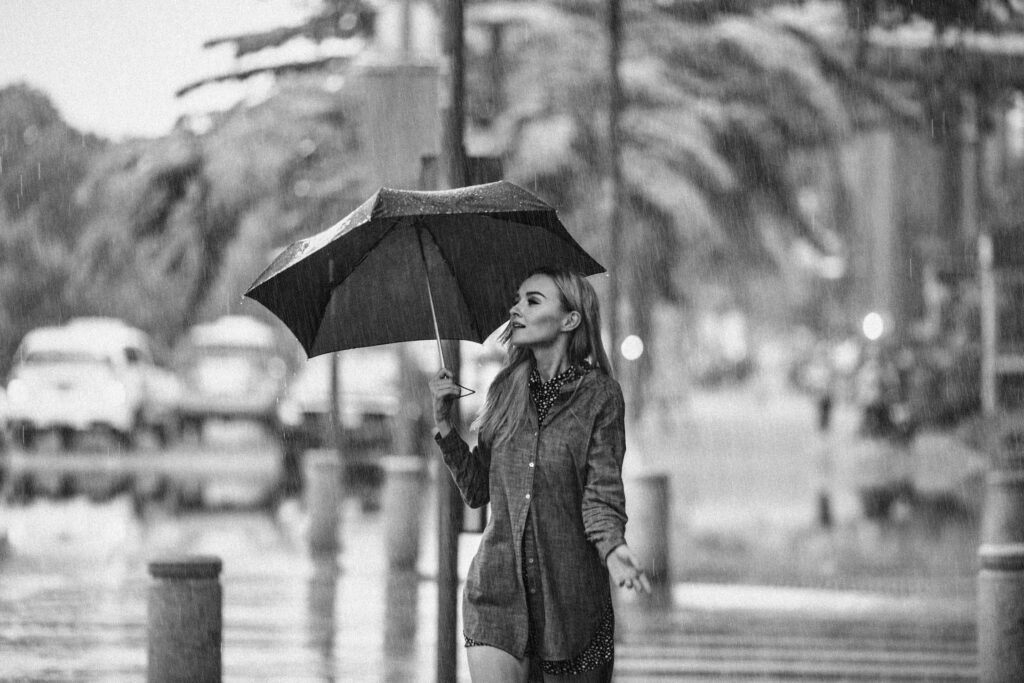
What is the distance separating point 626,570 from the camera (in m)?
5.06

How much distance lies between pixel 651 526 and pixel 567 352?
879 centimetres

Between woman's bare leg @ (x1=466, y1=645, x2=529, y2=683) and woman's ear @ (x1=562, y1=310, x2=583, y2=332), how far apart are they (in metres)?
0.98

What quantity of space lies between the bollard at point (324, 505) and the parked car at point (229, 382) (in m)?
16.1

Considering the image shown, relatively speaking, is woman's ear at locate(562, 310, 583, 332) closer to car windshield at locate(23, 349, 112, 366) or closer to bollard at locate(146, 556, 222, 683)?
bollard at locate(146, 556, 222, 683)

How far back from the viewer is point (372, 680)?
9.55 metres

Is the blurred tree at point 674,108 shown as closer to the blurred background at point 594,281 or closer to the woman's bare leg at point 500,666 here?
the blurred background at point 594,281

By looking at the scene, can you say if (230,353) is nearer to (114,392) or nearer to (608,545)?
(114,392)

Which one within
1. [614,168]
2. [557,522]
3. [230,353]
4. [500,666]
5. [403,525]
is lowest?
[403,525]

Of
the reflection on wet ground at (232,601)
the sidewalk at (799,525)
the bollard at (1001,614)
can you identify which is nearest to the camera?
the bollard at (1001,614)

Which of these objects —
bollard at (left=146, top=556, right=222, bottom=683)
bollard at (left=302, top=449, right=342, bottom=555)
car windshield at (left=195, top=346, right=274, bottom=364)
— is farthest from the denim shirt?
car windshield at (left=195, top=346, right=274, bottom=364)

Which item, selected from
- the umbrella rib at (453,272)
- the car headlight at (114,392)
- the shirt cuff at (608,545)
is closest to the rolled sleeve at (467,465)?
the shirt cuff at (608,545)

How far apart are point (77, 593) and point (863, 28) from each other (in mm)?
7022

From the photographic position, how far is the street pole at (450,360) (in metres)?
7.52

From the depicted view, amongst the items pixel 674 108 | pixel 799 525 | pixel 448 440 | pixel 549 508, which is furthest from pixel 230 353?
pixel 549 508
